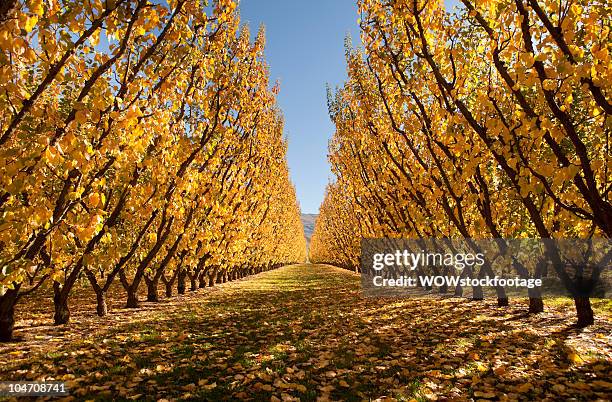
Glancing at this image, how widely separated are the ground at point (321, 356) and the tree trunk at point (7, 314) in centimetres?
38

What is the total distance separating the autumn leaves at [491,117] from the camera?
4.80m

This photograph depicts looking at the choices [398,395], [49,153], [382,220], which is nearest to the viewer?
[49,153]

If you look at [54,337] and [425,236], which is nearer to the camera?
[54,337]

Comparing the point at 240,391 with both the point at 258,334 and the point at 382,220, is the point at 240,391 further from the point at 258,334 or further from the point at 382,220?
the point at 382,220

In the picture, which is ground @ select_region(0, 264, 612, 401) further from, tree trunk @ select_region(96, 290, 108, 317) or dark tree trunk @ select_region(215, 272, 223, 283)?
dark tree trunk @ select_region(215, 272, 223, 283)

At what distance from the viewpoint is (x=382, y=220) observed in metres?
17.1

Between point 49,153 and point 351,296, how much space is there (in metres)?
12.8

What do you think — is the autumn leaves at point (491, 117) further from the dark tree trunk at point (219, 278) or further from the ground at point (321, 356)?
A: the dark tree trunk at point (219, 278)

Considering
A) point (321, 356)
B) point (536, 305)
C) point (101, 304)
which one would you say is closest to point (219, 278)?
point (101, 304)

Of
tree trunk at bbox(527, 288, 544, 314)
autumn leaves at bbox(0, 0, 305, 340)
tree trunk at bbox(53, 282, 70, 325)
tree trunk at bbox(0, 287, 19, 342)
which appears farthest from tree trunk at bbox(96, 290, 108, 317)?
tree trunk at bbox(527, 288, 544, 314)

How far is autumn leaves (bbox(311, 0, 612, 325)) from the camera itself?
480 centimetres

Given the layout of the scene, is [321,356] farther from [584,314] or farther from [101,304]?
[101,304]

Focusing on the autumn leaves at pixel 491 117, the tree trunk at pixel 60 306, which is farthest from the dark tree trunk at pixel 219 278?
the tree trunk at pixel 60 306

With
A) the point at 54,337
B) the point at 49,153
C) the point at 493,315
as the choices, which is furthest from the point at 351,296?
the point at 49,153
